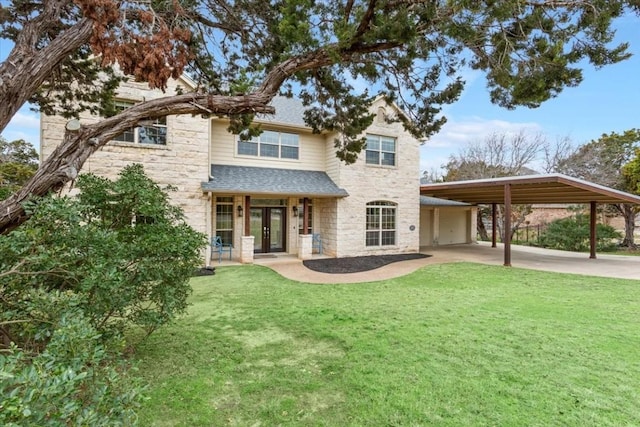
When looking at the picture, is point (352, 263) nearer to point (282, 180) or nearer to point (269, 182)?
point (282, 180)

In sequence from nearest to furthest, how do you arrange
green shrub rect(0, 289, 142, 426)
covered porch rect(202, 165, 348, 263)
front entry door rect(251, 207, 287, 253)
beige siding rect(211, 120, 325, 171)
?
green shrub rect(0, 289, 142, 426), covered porch rect(202, 165, 348, 263), beige siding rect(211, 120, 325, 171), front entry door rect(251, 207, 287, 253)

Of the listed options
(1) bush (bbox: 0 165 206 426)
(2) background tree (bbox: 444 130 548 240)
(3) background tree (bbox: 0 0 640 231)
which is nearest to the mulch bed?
(3) background tree (bbox: 0 0 640 231)

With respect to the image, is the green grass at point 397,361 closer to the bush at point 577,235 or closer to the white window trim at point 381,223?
the white window trim at point 381,223

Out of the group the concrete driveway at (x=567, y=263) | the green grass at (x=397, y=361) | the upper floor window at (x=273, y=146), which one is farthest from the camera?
the upper floor window at (x=273, y=146)

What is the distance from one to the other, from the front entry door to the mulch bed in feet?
7.79

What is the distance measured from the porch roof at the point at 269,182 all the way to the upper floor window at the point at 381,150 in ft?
7.45

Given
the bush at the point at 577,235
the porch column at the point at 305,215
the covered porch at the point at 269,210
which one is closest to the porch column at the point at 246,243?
the covered porch at the point at 269,210

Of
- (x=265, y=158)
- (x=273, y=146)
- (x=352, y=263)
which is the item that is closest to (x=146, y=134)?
(x=265, y=158)

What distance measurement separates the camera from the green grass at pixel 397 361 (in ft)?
10.6

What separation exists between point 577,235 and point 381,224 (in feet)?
38.9

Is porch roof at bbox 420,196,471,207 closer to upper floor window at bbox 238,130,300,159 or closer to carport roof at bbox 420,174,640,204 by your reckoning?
carport roof at bbox 420,174,640,204

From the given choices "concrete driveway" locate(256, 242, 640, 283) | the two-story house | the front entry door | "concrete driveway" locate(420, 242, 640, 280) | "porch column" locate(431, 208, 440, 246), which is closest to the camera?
"concrete driveway" locate(256, 242, 640, 283)

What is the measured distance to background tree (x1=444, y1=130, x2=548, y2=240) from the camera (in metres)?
23.5

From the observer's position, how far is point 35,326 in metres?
2.70
